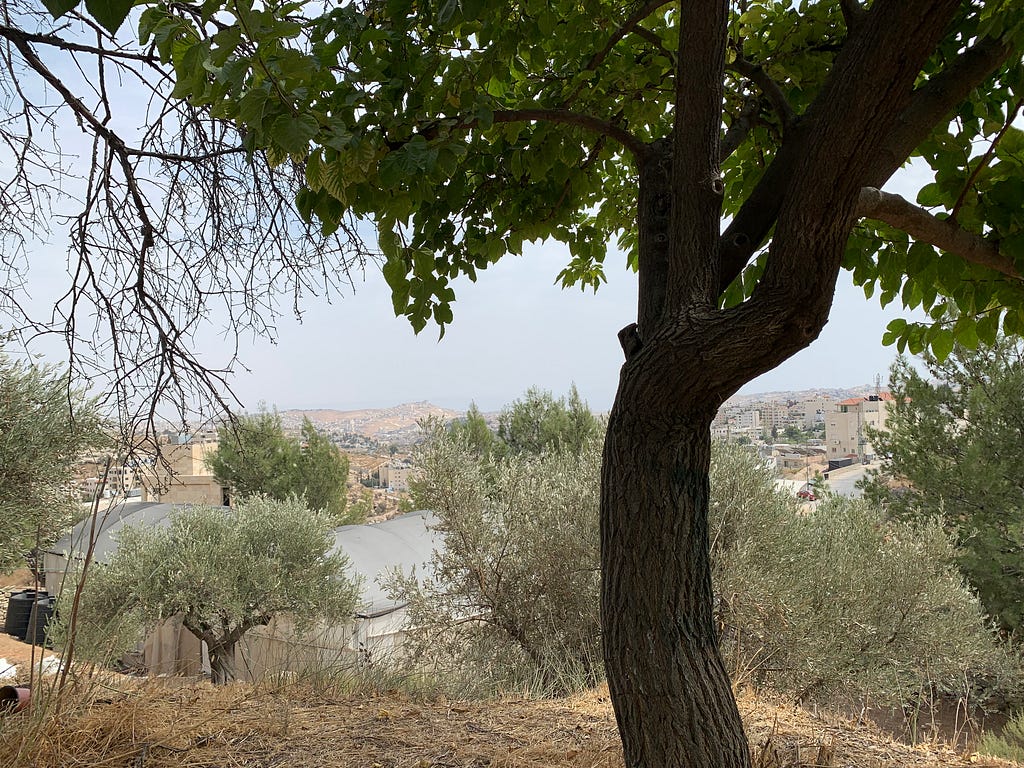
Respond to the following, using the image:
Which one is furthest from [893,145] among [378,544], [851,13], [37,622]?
[378,544]

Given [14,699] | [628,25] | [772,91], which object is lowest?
[14,699]

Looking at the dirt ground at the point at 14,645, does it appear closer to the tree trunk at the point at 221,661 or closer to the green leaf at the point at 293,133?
the tree trunk at the point at 221,661

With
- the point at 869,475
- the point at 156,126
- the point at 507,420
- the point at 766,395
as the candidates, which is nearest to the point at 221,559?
the point at 156,126

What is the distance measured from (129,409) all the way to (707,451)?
2.47 meters

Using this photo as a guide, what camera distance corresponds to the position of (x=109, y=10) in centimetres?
67

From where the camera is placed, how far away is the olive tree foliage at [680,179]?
1392 millimetres

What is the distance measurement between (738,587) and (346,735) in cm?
401

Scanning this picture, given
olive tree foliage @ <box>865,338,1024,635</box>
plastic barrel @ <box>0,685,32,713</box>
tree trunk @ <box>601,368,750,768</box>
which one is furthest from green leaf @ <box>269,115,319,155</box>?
olive tree foliage @ <box>865,338,1024,635</box>

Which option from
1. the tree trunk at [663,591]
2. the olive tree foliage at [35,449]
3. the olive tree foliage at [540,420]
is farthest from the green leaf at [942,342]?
the olive tree foliage at [540,420]

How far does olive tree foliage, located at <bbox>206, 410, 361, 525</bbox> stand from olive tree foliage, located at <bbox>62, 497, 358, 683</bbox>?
12.6 meters

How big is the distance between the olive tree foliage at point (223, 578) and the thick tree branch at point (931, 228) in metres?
7.37

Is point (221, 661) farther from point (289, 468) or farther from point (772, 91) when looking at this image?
point (289, 468)

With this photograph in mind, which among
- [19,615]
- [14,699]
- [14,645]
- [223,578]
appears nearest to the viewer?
[14,699]

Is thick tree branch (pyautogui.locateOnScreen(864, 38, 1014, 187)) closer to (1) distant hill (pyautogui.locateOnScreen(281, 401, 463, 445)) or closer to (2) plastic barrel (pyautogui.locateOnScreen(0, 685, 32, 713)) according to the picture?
(2) plastic barrel (pyautogui.locateOnScreen(0, 685, 32, 713))
